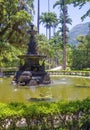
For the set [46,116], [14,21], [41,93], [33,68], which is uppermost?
[14,21]

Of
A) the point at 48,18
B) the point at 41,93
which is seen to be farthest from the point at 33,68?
the point at 48,18

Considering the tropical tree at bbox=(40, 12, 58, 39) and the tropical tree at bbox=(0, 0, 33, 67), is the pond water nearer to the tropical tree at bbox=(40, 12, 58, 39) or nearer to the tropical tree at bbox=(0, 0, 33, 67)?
the tropical tree at bbox=(0, 0, 33, 67)

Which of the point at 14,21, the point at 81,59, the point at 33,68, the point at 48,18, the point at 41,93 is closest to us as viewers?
the point at 41,93

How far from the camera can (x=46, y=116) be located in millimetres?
8328

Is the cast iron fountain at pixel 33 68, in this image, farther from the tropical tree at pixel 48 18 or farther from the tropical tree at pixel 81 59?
the tropical tree at pixel 48 18

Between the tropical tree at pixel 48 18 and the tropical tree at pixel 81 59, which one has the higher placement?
the tropical tree at pixel 48 18

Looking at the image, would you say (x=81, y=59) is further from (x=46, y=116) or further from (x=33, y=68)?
(x=46, y=116)

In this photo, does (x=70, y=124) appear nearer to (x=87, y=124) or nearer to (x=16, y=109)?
(x=87, y=124)

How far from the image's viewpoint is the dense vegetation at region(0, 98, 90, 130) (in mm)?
7988

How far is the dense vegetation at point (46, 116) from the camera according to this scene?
7.99 m

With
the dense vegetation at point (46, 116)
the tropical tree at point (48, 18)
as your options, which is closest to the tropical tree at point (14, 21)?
the dense vegetation at point (46, 116)

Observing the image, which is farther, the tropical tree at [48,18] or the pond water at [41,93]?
the tropical tree at [48,18]

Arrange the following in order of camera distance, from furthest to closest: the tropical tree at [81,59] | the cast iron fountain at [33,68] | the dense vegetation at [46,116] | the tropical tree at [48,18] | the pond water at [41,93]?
the tropical tree at [48,18]
the tropical tree at [81,59]
the cast iron fountain at [33,68]
the pond water at [41,93]
the dense vegetation at [46,116]

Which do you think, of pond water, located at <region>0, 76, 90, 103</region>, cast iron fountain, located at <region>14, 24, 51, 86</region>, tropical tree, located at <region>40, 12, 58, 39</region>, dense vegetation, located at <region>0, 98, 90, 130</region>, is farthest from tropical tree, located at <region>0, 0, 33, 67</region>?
tropical tree, located at <region>40, 12, 58, 39</region>
